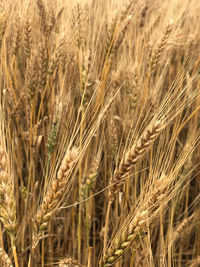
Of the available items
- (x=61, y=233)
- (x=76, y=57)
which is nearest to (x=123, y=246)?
(x=61, y=233)

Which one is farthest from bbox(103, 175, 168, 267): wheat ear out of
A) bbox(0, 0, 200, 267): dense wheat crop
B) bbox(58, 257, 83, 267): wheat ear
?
bbox(58, 257, 83, 267): wheat ear

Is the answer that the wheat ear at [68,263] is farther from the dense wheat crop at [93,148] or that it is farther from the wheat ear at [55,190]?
the wheat ear at [55,190]

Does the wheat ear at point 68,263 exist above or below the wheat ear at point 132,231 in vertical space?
below

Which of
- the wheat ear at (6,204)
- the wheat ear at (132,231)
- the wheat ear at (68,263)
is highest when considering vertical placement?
the wheat ear at (6,204)

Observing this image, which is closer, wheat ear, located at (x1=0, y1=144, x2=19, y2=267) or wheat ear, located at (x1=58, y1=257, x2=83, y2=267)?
wheat ear, located at (x1=0, y1=144, x2=19, y2=267)

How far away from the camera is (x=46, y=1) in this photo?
138cm

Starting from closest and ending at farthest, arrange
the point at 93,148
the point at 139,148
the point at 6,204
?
1. the point at 6,204
2. the point at 139,148
3. the point at 93,148

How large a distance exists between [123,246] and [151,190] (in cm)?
16

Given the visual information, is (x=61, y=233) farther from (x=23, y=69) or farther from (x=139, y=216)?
(x=23, y=69)

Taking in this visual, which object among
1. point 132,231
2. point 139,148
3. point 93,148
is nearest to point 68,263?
point 132,231

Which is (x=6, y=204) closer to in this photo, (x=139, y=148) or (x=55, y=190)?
(x=55, y=190)

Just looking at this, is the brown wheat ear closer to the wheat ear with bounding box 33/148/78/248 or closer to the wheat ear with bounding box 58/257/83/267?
the wheat ear with bounding box 33/148/78/248

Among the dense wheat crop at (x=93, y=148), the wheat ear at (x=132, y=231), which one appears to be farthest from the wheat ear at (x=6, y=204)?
the wheat ear at (x=132, y=231)

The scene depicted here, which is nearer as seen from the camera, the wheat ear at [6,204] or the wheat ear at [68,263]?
the wheat ear at [6,204]
